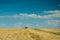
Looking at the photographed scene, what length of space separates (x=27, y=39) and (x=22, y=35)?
34 cm

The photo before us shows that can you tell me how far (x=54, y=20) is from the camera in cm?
912

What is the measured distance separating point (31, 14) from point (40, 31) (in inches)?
44.9

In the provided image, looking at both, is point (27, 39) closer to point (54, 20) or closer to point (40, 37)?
point (40, 37)

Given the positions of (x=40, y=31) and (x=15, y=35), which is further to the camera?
(x=40, y=31)

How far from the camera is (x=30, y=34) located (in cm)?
942

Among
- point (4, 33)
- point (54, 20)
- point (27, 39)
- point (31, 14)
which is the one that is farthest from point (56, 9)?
point (4, 33)

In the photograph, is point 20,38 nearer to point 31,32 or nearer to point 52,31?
point 31,32

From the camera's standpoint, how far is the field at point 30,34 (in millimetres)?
8964

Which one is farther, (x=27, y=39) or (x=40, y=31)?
(x=40, y=31)

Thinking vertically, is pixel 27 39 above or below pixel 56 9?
below

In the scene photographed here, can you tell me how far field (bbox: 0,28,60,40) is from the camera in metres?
8.96

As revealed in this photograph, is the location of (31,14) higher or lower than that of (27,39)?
higher

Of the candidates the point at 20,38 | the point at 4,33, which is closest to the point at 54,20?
the point at 20,38

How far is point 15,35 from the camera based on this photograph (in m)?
9.06
